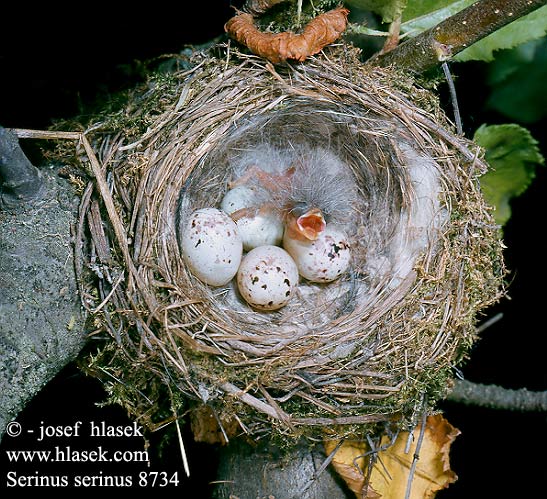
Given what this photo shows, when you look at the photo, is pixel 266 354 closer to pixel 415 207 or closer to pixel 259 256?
pixel 259 256

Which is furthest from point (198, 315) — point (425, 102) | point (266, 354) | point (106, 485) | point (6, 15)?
point (6, 15)

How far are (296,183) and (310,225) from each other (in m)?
0.25

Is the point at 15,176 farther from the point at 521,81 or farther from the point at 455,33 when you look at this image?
the point at 521,81

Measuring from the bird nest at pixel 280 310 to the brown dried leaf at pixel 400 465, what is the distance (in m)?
0.13

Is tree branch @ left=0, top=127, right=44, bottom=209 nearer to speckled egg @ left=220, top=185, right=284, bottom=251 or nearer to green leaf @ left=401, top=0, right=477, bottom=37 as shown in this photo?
speckled egg @ left=220, top=185, right=284, bottom=251

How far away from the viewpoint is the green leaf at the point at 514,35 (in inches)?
91.5

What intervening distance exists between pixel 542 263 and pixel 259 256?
135 centimetres

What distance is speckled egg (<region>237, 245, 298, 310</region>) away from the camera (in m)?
2.31

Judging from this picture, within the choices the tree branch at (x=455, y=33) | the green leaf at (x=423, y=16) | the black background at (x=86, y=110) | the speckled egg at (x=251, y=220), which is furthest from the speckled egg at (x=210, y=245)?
the green leaf at (x=423, y=16)

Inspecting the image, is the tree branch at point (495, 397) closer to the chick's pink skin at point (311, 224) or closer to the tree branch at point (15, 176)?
the chick's pink skin at point (311, 224)

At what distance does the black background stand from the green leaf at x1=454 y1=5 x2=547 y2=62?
26 centimetres

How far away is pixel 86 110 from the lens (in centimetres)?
251

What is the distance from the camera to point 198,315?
2094mm

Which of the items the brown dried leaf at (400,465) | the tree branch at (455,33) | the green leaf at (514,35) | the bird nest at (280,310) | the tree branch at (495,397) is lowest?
the brown dried leaf at (400,465)
